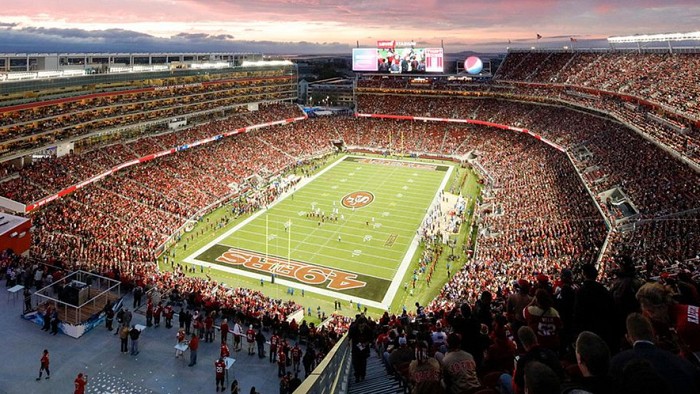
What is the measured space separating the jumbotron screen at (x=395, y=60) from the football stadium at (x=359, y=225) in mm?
286

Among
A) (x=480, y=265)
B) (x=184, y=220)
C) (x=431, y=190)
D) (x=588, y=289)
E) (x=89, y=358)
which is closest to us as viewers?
(x=588, y=289)

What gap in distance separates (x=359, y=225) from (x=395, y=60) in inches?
1510

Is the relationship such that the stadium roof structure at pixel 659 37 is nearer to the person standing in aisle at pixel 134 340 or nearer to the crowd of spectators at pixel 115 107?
the crowd of spectators at pixel 115 107

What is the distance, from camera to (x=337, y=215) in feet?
124

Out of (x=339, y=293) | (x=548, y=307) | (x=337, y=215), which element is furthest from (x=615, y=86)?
(x=548, y=307)

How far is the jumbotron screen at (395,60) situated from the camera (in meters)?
66.6

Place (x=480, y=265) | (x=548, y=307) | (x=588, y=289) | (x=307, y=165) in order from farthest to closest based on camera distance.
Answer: (x=307, y=165) < (x=480, y=265) < (x=548, y=307) < (x=588, y=289)

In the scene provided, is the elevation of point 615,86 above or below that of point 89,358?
above

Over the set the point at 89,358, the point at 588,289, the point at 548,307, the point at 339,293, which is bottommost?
the point at 339,293

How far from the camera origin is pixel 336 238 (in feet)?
110

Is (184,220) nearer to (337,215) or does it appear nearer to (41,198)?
(41,198)

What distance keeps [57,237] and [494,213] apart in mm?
27911

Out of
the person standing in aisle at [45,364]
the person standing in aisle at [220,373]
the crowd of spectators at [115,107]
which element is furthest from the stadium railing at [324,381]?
the crowd of spectators at [115,107]

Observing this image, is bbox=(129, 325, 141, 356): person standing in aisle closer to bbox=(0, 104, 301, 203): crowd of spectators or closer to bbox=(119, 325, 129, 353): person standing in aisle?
bbox=(119, 325, 129, 353): person standing in aisle
